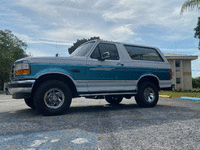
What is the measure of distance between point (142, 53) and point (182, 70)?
29.4 meters

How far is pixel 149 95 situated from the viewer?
621 centimetres

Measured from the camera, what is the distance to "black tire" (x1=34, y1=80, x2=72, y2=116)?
173 inches

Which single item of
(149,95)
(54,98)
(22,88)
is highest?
(22,88)

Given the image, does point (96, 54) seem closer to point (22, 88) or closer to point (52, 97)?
point (52, 97)

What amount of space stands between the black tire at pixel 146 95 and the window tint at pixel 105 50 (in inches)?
55.0

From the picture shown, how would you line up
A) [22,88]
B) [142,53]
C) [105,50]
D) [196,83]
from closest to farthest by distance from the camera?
[22,88] < [105,50] < [142,53] < [196,83]

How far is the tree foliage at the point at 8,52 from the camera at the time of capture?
31.7m

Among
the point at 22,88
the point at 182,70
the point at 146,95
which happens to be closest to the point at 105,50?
the point at 146,95

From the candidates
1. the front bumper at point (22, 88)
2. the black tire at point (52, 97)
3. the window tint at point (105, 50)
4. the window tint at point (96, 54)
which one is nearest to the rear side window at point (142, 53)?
the window tint at point (105, 50)

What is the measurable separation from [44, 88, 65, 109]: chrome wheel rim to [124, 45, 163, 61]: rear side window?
276cm

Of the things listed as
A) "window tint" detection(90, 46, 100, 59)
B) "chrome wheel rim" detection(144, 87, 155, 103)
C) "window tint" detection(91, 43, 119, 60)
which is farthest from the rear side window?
"window tint" detection(90, 46, 100, 59)

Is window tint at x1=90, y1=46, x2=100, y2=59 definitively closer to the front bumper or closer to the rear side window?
the rear side window

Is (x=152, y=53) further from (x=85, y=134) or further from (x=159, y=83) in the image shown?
(x=85, y=134)

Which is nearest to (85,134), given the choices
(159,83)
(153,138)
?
(153,138)
